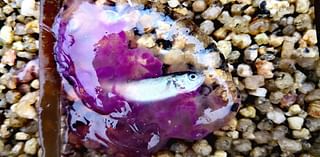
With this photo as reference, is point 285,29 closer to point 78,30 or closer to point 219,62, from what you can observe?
point 219,62

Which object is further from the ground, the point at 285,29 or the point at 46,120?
the point at 285,29

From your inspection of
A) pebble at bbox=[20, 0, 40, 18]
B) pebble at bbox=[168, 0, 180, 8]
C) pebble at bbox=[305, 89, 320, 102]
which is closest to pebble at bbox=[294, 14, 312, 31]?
pebble at bbox=[305, 89, 320, 102]

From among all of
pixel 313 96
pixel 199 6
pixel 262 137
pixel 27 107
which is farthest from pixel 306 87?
pixel 27 107

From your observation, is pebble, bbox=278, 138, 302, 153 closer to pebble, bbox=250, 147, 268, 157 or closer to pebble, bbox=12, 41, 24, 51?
pebble, bbox=250, 147, 268, 157

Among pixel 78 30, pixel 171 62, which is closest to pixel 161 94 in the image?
pixel 171 62

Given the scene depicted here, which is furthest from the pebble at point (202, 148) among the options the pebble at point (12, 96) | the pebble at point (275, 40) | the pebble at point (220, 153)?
the pebble at point (12, 96)

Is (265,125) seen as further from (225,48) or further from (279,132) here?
(225,48)
